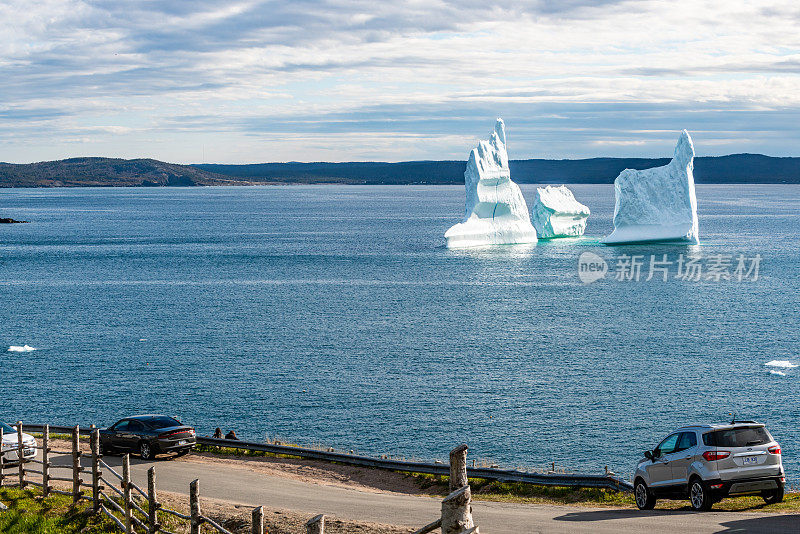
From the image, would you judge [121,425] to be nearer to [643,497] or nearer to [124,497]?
[124,497]

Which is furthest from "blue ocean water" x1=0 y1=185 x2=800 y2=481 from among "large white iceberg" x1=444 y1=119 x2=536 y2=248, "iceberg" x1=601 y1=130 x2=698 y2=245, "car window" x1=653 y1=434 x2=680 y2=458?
"car window" x1=653 y1=434 x2=680 y2=458

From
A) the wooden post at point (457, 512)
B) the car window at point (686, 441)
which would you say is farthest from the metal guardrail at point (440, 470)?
the wooden post at point (457, 512)

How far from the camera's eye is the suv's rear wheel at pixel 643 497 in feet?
59.9

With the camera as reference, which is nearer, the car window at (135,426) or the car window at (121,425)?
the car window at (135,426)

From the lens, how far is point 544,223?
115 m

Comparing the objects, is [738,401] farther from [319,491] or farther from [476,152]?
[476,152]

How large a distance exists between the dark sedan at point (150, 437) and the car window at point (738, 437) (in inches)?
639

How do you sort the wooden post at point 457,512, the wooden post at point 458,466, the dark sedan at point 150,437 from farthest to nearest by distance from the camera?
the dark sedan at point 150,437, the wooden post at point 458,466, the wooden post at point 457,512

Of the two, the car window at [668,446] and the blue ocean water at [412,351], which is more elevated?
the car window at [668,446]

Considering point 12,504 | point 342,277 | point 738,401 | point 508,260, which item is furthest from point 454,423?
point 508,260

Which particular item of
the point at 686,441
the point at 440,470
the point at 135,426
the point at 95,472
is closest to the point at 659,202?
the point at 440,470

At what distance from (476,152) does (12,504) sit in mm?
81296

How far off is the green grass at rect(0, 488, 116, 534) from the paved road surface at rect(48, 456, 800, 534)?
3.12m

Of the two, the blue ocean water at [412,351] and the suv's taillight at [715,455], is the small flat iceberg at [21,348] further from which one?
the suv's taillight at [715,455]
